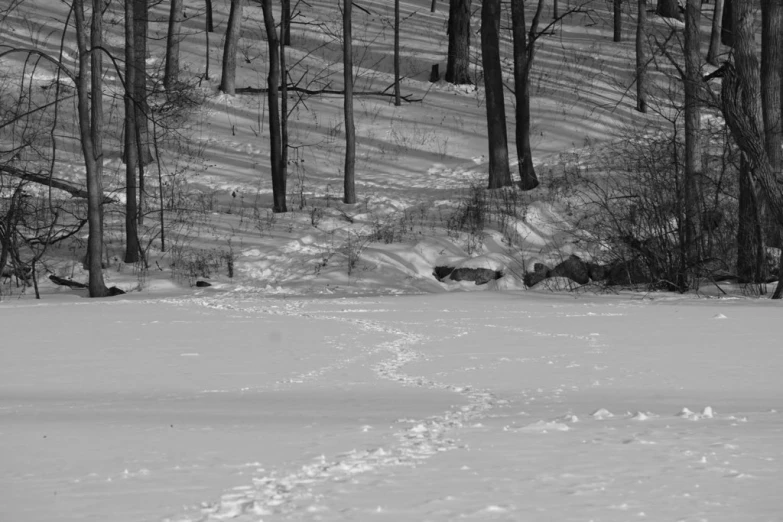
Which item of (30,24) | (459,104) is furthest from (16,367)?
(30,24)

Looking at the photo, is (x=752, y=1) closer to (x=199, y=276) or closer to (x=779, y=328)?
(x=779, y=328)

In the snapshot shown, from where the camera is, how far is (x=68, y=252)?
68.2 ft

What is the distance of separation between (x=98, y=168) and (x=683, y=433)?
14.6m

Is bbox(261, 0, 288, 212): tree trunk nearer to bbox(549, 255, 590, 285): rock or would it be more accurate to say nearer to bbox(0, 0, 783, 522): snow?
Answer: bbox(0, 0, 783, 522): snow

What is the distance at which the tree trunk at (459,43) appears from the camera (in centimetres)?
3130

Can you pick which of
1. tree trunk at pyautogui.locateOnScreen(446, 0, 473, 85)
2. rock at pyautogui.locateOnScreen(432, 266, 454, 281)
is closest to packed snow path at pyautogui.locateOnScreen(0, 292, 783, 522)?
rock at pyautogui.locateOnScreen(432, 266, 454, 281)

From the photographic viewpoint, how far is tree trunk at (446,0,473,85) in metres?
31.3

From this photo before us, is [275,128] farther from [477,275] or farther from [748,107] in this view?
[748,107]

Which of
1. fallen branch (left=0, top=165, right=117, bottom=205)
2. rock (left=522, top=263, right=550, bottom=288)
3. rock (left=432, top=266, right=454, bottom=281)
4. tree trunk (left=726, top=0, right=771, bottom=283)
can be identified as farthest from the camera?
rock (left=432, top=266, right=454, bottom=281)

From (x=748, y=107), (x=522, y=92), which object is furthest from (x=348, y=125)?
(x=748, y=107)

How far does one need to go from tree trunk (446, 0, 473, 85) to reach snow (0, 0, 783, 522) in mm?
10820

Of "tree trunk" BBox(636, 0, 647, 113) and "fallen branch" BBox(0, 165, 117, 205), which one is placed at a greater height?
"tree trunk" BBox(636, 0, 647, 113)

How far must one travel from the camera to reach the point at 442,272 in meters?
19.4

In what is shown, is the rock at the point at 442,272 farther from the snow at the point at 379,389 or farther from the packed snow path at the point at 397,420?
the packed snow path at the point at 397,420
